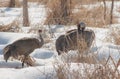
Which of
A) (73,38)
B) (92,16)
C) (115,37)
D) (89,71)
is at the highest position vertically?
(89,71)

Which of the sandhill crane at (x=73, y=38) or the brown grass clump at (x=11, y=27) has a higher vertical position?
the sandhill crane at (x=73, y=38)

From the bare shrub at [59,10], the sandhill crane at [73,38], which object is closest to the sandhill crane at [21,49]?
the sandhill crane at [73,38]

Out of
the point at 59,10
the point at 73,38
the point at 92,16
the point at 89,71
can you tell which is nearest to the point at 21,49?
the point at 73,38

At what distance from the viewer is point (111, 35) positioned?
33.0ft

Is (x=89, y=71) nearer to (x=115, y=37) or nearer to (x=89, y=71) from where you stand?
(x=89, y=71)

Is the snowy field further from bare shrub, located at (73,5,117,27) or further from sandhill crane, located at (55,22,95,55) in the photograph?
bare shrub, located at (73,5,117,27)

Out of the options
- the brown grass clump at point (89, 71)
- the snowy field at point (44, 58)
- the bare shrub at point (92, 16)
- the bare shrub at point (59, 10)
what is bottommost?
the bare shrub at point (92, 16)

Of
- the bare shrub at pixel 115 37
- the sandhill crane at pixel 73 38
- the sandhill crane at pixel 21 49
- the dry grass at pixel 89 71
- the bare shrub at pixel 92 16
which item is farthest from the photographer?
the bare shrub at pixel 92 16

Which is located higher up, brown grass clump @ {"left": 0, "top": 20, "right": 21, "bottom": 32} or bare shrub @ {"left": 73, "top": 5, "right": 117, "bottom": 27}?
brown grass clump @ {"left": 0, "top": 20, "right": 21, "bottom": 32}

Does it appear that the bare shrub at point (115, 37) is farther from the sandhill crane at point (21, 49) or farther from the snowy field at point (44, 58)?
the sandhill crane at point (21, 49)

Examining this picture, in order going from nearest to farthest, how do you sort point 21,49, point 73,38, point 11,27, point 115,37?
point 21,49
point 73,38
point 115,37
point 11,27

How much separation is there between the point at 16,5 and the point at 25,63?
41.8ft

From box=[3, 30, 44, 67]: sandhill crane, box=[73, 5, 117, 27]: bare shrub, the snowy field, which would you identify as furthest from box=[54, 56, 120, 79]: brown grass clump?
box=[73, 5, 117, 27]: bare shrub

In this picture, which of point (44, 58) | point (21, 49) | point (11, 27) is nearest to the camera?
point (21, 49)
